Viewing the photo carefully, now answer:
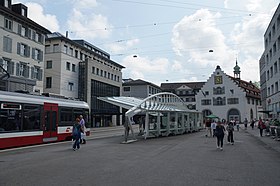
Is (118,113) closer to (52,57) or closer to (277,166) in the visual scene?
(52,57)

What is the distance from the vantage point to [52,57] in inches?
1951

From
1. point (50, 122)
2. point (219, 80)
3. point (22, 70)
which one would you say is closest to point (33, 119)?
point (50, 122)

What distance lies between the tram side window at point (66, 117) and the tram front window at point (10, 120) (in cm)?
403

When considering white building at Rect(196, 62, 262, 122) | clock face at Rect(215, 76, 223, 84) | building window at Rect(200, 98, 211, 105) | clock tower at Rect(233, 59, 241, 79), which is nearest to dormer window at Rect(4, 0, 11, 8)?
white building at Rect(196, 62, 262, 122)

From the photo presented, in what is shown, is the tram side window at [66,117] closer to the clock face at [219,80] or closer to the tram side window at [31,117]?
the tram side window at [31,117]

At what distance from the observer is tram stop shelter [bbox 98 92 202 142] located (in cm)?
2420

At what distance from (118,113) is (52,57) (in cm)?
1877

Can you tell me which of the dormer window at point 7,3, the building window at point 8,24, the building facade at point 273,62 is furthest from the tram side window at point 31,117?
the building facade at point 273,62

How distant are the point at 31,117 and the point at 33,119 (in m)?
0.20

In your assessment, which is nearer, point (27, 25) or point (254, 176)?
point (254, 176)

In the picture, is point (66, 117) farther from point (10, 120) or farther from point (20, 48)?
point (20, 48)

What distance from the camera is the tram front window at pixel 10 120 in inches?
615

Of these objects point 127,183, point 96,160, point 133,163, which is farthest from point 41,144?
point 127,183

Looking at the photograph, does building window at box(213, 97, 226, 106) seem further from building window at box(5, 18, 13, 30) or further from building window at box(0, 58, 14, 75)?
building window at box(5, 18, 13, 30)
